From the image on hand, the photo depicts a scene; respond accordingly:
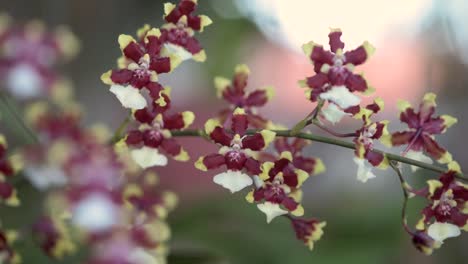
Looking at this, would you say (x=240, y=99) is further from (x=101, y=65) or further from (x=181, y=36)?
(x=101, y=65)

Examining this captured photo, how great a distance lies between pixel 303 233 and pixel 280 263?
433mm

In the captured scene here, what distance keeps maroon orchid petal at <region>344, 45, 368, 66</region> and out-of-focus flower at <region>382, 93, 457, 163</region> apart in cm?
5

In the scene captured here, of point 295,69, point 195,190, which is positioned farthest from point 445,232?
point 295,69

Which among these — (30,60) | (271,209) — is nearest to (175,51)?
(271,209)

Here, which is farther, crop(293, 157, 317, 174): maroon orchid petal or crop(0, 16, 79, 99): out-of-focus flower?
crop(0, 16, 79, 99): out-of-focus flower

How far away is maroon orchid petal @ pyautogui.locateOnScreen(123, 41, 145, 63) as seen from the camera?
39 centimetres

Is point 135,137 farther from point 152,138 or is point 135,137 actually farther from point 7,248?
point 7,248

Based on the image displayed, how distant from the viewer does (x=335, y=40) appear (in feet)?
1.26

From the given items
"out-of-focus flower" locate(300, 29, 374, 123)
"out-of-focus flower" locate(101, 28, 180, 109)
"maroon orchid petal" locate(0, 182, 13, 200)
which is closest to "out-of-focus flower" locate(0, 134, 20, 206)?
"maroon orchid petal" locate(0, 182, 13, 200)

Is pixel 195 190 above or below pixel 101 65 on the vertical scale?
below

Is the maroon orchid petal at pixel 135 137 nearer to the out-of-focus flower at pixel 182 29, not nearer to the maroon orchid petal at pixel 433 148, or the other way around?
the out-of-focus flower at pixel 182 29

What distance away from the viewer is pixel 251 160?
1.29 feet

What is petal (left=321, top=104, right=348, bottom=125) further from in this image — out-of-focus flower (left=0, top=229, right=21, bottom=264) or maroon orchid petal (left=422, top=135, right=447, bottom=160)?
out-of-focus flower (left=0, top=229, right=21, bottom=264)

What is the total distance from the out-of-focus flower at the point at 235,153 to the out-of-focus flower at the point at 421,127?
8cm
